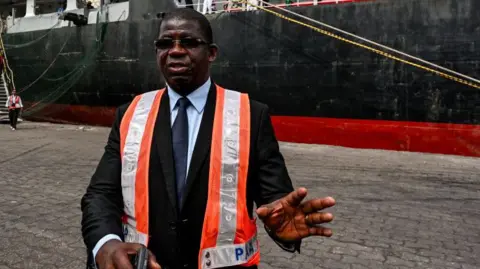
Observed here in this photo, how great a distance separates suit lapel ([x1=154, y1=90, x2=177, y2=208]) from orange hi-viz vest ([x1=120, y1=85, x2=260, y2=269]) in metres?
0.04

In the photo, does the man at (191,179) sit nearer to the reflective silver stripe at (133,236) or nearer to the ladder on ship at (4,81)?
the reflective silver stripe at (133,236)

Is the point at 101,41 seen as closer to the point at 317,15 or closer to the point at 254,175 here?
the point at 317,15

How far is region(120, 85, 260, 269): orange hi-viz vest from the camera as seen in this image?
1.65 metres

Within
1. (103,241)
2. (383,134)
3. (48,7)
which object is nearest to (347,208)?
(103,241)

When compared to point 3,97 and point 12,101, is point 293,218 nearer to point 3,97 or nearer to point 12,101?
point 12,101

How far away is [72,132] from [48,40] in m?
5.02

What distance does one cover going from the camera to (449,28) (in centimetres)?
992

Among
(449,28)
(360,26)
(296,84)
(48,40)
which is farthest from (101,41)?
(449,28)

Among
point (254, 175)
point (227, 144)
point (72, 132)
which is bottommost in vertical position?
point (72, 132)

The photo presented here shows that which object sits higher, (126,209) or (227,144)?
(227,144)

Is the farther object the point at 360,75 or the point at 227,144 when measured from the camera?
the point at 360,75

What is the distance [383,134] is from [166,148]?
9661 mm

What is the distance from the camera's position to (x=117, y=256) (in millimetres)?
1440

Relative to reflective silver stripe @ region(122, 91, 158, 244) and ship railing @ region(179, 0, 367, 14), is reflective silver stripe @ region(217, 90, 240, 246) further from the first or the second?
ship railing @ region(179, 0, 367, 14)
